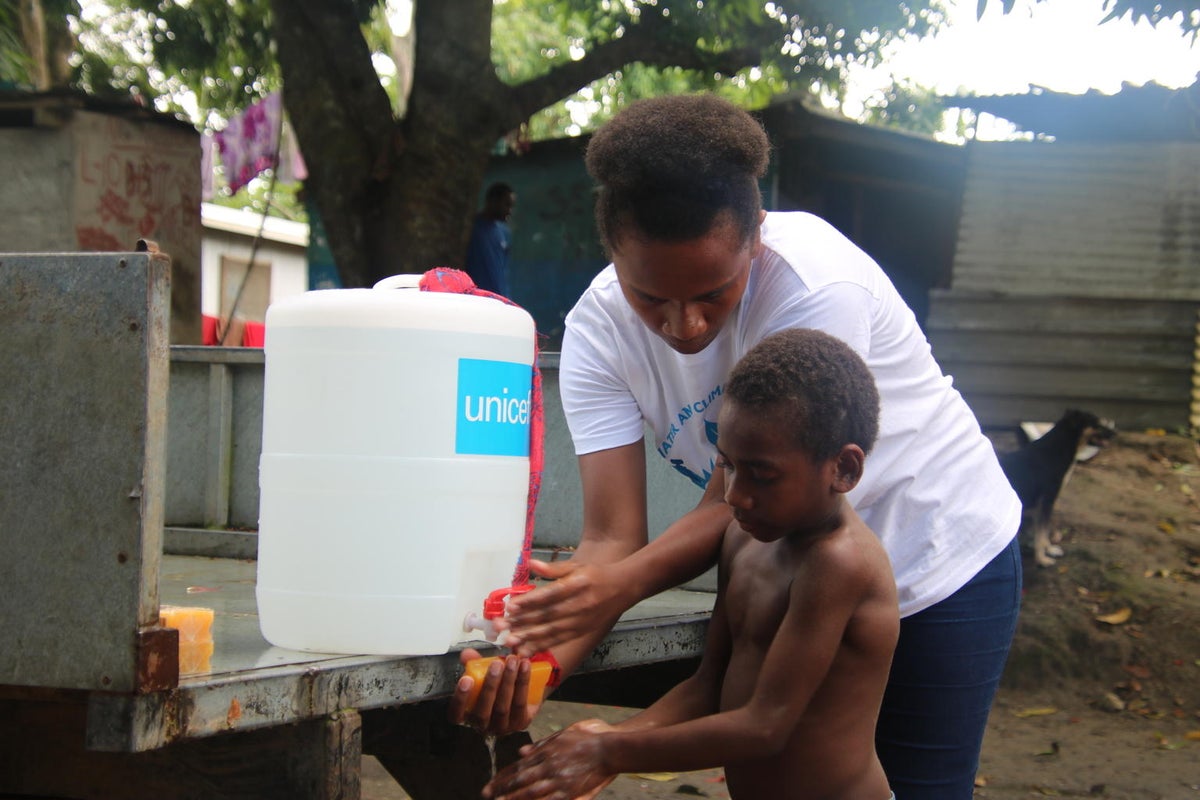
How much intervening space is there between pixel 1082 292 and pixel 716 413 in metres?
7.85

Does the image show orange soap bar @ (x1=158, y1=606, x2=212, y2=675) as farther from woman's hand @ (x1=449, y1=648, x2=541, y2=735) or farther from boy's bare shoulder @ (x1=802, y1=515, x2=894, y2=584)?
boy's bare shoulder @ (x1=802, y1=515, x2=894, y2=584)

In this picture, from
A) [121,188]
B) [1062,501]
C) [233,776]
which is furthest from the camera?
[121,188]

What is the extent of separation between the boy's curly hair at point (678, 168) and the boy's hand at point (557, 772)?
2.47ft

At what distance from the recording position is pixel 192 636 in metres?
1.61

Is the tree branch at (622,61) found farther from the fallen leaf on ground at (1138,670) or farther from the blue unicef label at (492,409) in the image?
the blue unicef label at (492,409)

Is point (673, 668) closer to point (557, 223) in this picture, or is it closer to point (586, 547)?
point (586, 547)

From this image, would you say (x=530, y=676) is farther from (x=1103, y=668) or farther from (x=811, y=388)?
(x=1103, y=668)

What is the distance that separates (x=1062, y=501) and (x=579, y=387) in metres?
6.36

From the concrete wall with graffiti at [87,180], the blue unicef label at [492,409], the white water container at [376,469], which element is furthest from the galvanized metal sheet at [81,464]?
the concrete wall with graffiti at [87,180]

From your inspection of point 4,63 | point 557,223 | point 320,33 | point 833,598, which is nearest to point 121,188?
point 4,63

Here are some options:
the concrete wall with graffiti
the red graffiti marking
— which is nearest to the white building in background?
the concrete wall with graffiti

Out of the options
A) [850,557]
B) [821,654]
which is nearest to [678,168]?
[850,557]

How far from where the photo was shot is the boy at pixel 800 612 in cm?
181

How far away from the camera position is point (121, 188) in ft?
27.7
